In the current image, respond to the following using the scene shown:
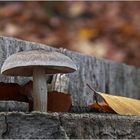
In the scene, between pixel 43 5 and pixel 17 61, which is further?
pixel 43 5

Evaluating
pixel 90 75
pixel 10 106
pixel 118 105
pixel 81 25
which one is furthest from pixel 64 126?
pixel 81 25

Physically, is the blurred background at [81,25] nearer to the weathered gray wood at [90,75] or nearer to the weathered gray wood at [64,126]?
the weathered gray wood at [90,75]

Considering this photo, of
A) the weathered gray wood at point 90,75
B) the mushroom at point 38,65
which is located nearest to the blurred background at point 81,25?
the weathered gray wood at point 90,75

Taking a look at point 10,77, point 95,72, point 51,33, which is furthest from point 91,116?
point 51,33

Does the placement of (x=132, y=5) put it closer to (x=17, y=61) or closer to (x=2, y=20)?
(x=2, y=20)

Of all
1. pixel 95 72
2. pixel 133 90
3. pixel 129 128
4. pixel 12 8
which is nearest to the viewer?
pixel 129 128

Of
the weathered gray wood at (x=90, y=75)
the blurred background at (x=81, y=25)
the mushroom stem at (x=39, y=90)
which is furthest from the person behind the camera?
the blurred background at (x=81, y=25)
